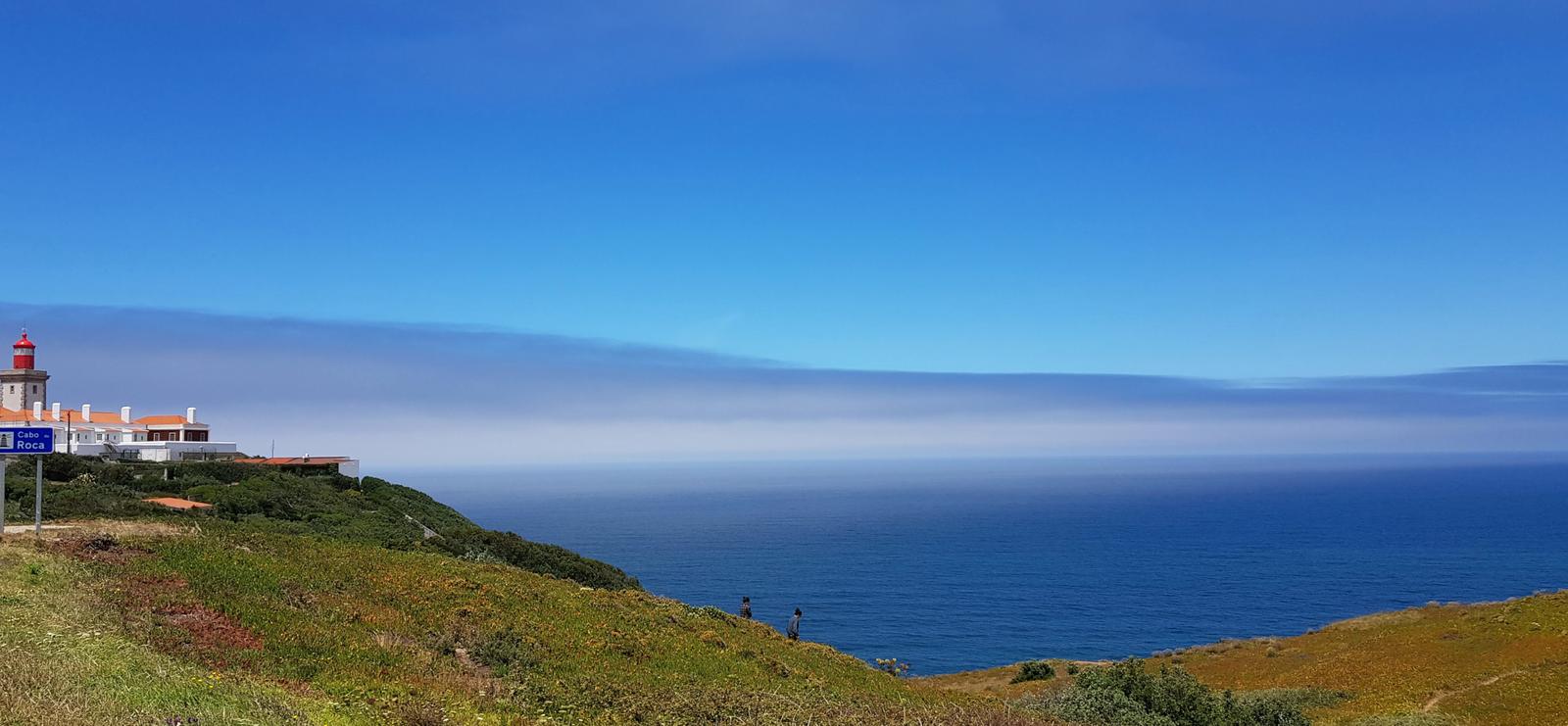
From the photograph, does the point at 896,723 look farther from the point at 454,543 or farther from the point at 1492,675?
the point at 454,543

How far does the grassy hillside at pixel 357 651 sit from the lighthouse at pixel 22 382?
62397 millimetres

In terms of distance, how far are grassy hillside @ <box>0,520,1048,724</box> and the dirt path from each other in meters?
13.5

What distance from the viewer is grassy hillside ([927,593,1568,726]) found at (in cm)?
2489

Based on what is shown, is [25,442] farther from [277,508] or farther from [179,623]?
[277,508]

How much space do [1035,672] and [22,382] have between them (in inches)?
3098

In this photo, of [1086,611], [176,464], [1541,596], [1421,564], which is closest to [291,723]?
[1541,596]

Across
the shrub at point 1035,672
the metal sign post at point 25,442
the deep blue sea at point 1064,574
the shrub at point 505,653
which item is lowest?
the deep blue sea at point 1064,574

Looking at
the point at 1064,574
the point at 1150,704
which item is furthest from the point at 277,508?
the point at 1064,574

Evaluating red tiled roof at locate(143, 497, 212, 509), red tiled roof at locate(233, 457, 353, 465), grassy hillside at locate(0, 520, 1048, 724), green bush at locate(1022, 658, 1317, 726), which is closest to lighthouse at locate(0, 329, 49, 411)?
red tiled roof at locate(233, 457, 353, 465)

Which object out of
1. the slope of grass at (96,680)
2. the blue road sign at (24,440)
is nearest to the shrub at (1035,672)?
the slope of grass at (96,680)

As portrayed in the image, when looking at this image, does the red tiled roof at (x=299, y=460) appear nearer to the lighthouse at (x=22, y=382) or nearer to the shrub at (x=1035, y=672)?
the lighthouse at (x=22, y=382)

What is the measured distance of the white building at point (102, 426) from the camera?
2714 inches

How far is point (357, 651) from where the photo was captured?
16.8 meters

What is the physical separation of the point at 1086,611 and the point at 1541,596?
156 ft
